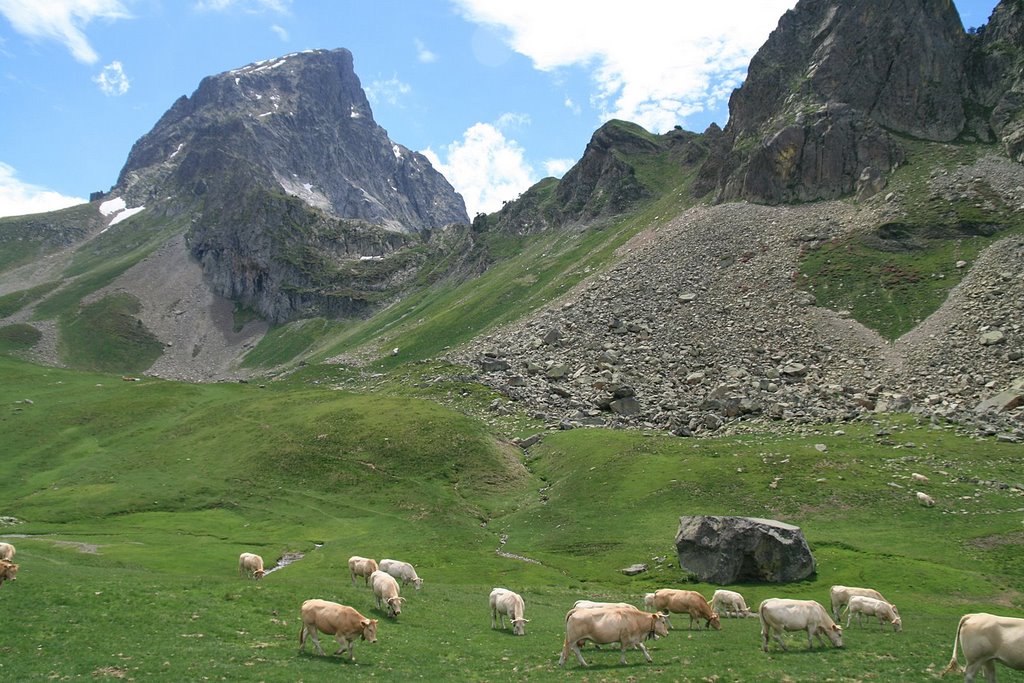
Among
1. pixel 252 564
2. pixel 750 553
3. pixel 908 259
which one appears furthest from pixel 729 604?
pixel 908 259

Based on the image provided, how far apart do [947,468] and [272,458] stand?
7026 centimetres

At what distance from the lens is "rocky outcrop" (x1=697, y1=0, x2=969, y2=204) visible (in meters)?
127

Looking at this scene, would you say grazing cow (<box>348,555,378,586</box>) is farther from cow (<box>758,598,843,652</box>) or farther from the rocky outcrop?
the rocky outcrop

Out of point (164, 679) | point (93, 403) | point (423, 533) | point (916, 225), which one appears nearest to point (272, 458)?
point (423, 533)

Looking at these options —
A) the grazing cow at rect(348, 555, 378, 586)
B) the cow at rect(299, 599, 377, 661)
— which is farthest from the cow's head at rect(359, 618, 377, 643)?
the grazing cow at rect(348, 555, 378, 586)

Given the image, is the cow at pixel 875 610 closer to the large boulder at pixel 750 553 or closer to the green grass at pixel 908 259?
the large boulder at pixel 750 553

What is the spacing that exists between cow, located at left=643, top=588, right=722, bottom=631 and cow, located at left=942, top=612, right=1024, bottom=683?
13.0 meters

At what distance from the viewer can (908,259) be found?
10344cm

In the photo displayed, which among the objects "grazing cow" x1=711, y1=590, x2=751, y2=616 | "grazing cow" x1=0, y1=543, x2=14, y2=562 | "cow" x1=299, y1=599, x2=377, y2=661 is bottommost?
"grazing cow" x1=711, y1=590, x2=751, y2=616

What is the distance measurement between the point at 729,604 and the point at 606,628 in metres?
15.3

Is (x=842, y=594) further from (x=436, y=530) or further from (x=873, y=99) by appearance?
(x=873, y=99)

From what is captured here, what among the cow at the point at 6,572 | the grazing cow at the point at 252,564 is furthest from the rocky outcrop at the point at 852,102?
the cow at the point at 6,572

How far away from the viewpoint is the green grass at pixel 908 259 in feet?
309

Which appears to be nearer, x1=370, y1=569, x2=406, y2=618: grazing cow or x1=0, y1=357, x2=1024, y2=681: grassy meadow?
x1=0, y1=357, x2=1024, y2=681: grassy meadow
